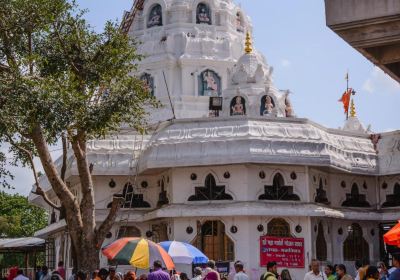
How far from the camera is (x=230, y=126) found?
3173 centimetres

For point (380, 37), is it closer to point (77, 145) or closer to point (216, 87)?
point (77, 145)

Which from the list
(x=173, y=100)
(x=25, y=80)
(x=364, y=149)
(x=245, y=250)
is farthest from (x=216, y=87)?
(x=25, y=80)

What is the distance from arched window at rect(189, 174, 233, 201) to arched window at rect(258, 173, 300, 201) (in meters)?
1.72

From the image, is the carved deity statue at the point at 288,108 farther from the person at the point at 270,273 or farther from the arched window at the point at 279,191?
the person at the point at 270,273

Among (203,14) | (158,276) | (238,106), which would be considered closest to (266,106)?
(238,106)

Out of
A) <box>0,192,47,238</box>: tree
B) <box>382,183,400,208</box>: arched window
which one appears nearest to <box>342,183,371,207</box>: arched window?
<box>382,183,400,208</box>: arched window

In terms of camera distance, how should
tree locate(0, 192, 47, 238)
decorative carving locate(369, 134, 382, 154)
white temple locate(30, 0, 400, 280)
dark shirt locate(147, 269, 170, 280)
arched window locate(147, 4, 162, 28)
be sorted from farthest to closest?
tree locate(0, 192, 47, 238) → arched window locate(147, 4, 162, 28) → decorative carving locate(369, 134, 382, 154) → white temple locate(30, 0, 400, 280) → dark shirt locate(147, 269, 170, 280)

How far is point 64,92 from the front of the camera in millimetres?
19750

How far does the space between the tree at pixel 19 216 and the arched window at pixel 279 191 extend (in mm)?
35463

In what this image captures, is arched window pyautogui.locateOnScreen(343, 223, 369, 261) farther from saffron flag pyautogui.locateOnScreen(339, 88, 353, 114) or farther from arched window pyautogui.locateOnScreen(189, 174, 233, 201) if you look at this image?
saffron flag pyautogui.locateOnScreen(339, 88, 353, 114)

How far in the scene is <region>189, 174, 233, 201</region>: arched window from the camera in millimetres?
31516

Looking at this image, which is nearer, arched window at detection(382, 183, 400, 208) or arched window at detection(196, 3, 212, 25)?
arched window at detection(382, 183, 400, 208)

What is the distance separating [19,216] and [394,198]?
38.0m

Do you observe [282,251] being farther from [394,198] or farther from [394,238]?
[394,238]
